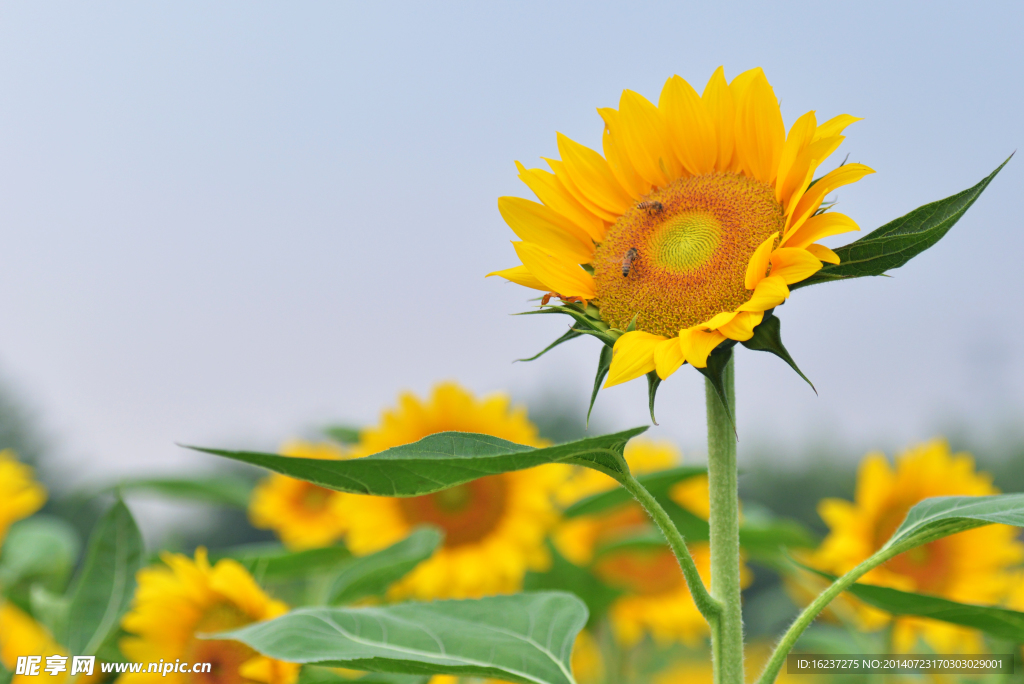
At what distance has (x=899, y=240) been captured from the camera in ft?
2.73

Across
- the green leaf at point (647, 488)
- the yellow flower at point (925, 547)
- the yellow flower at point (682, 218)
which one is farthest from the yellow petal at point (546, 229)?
the yellow flower at point (925, 547)

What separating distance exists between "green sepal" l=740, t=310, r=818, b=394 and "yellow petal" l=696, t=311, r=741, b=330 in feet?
0.10

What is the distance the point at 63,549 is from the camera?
227 cm

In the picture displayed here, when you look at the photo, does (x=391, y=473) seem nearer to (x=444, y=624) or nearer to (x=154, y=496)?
(x=444, y=624)

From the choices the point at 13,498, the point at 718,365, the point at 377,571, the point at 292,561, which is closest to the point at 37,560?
the point at 13,498

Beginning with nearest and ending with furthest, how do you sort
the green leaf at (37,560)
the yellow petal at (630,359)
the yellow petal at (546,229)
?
the yellow petal at (630,359) → the yellow petal at (546,229) → the green leaf at (37,560)

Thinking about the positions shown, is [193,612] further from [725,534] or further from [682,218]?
[682,218]

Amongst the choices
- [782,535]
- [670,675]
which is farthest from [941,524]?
[670,675]

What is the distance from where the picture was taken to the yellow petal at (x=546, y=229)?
1.01 m

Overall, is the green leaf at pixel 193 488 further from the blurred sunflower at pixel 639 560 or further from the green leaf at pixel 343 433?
the blurred sunflower at pixel 639 560

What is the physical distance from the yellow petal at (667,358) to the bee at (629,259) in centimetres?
14

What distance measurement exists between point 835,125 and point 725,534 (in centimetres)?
49

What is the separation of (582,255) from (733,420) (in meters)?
0.28

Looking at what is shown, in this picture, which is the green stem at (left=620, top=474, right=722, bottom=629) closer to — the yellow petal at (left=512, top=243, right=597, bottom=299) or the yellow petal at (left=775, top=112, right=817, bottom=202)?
the yellow petal at (left=512, top=243, right=597, bottom=299)
